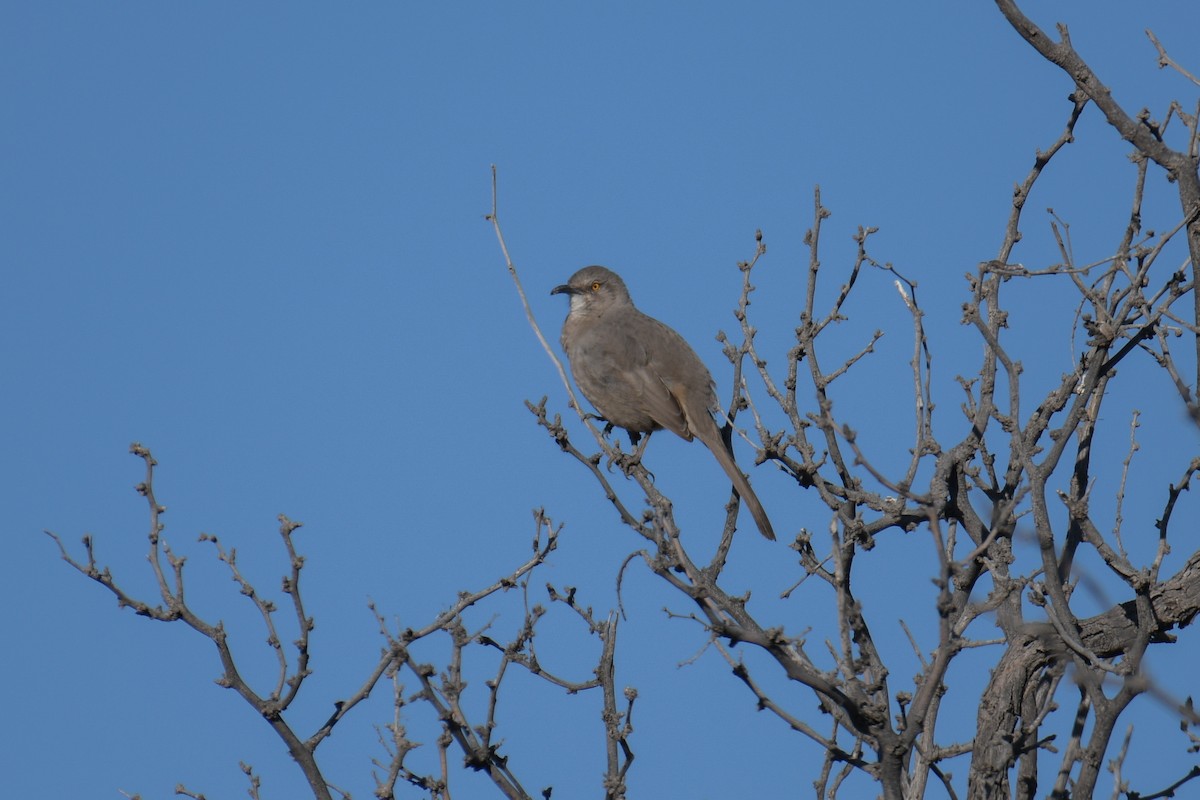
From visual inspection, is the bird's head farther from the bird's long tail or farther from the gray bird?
the bird's long tail

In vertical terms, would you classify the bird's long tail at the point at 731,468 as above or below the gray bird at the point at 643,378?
below

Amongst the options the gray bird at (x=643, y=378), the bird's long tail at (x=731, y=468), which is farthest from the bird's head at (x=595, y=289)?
the bird's long tail at (x=731, y=468)

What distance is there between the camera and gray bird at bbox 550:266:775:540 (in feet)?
26.8

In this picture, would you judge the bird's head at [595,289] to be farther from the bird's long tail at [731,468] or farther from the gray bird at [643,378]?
the bird's long tail at [731,468]

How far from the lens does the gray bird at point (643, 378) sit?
8164 mm

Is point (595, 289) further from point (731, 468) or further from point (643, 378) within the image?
point (731, 468)

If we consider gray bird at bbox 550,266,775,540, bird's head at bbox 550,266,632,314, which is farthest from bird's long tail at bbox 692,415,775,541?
bird's head at bbox 550,266,632,314

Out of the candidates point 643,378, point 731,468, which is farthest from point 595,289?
point 731,468

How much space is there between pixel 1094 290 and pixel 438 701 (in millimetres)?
3034

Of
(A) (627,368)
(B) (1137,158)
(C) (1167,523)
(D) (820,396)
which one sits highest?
(A) (627,368)

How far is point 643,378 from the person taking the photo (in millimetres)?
8312

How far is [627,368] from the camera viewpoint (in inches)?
331

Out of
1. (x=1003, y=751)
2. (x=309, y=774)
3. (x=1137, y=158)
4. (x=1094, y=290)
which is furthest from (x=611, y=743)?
(x=1137, y=158)

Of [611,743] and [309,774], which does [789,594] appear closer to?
[611,743]
